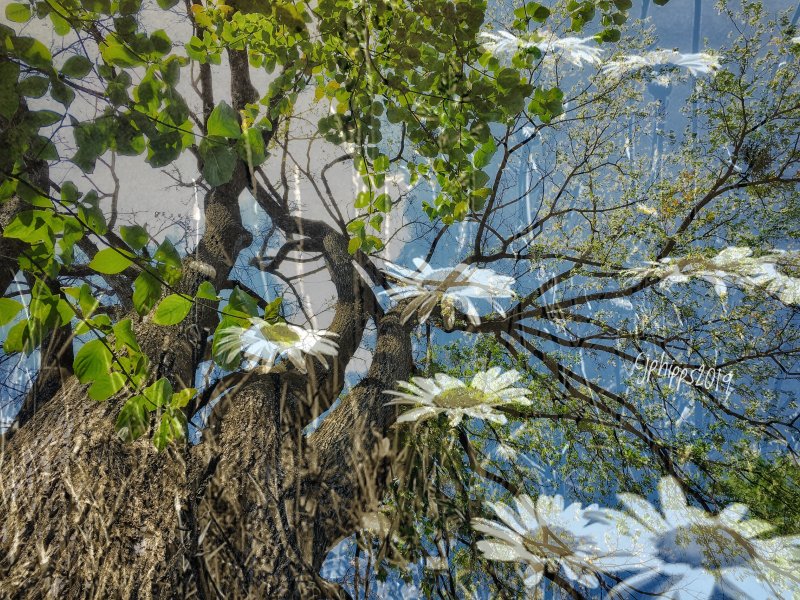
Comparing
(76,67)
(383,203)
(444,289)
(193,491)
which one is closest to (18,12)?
(76,67)

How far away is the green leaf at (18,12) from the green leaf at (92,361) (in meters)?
0.42

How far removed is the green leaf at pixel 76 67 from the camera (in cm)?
59

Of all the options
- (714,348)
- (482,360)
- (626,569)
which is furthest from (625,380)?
(626,569)

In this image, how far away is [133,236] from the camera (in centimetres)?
62

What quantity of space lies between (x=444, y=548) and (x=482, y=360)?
1.38m

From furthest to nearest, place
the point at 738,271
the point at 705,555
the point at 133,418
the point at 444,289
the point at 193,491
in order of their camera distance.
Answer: the point at 738,271, the point at 444,289, the point at 705,555, the point at 193,491, the point at 133,418

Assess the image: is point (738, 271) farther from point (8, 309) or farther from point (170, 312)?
point (8, 309)

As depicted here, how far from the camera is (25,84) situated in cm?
58

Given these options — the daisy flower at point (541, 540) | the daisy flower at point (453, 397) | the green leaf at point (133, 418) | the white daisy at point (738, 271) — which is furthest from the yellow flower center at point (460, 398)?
the white daisy at point (738, 271)

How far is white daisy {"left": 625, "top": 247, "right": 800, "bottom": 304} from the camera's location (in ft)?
5.87

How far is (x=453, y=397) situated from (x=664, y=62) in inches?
77.3

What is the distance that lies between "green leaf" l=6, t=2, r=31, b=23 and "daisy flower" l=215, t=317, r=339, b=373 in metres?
0.47

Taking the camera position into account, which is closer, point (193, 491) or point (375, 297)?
point (193, 491)

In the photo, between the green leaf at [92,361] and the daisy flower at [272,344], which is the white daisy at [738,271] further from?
the green leaf at [92,361]
